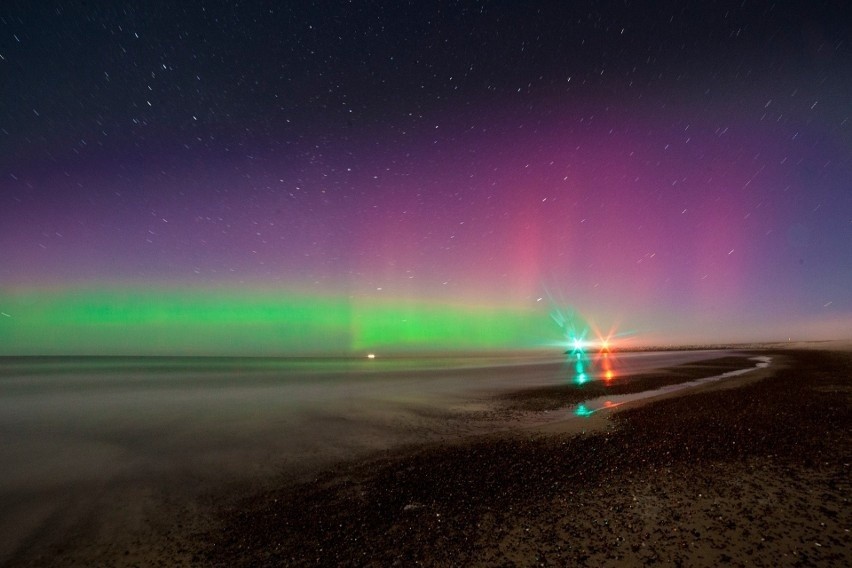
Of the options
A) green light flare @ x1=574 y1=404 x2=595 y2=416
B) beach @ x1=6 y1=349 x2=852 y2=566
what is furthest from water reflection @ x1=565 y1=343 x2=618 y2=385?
beach @ x1=6 y1=349 x2=852 y2=566

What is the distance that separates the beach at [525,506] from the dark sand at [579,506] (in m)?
0.03

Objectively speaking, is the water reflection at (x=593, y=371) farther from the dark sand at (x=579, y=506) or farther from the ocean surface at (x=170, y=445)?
the dark sand at (x=579, y=506)

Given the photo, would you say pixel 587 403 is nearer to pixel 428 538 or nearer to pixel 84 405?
pixel 428 538

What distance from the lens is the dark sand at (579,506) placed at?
5480 millimetres

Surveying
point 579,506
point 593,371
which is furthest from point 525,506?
point 593,371

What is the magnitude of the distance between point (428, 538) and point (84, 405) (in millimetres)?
39728

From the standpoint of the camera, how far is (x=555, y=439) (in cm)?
1177

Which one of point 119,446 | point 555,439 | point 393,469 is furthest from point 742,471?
point 119,446

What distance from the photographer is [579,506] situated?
269 inches

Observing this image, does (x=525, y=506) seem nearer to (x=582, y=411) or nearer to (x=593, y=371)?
(x=582, y=411)

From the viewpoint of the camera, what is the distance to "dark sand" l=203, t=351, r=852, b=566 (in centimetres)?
548

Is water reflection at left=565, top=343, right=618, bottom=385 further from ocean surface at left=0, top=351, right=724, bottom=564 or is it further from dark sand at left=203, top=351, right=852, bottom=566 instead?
dark sand at left=203, top=351, right=852, bottom=566

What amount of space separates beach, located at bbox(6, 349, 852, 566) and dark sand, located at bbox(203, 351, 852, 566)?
3 centimetres

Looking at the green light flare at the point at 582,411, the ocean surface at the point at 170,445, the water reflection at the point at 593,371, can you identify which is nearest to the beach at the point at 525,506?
the ocean surface at the point at 170,445
